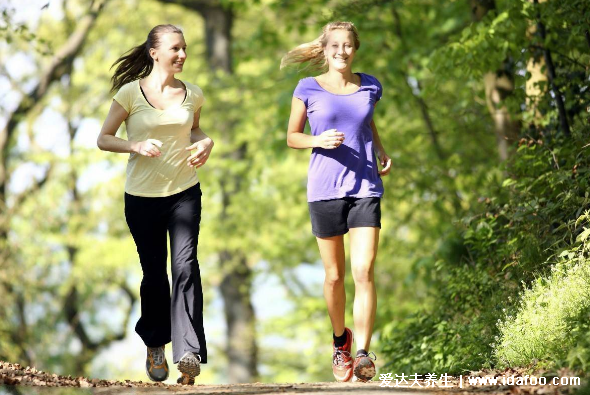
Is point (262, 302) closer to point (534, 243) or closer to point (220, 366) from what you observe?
point (220, 366)

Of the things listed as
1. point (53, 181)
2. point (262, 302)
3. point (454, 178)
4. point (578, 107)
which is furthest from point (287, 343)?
point (578, 107)

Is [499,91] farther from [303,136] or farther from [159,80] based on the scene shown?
[159,80]

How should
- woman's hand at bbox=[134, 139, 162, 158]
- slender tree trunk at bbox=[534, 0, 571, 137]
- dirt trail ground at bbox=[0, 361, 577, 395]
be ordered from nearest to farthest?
dirt trail ground at bbox=[0, 361, 577, 395], woman's hand at bbox=[134, 139, 162, 158], slender tree trunk at bbox=[534, 0, 571, 137]

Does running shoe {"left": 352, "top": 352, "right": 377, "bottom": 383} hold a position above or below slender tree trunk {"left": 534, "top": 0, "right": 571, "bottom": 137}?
below

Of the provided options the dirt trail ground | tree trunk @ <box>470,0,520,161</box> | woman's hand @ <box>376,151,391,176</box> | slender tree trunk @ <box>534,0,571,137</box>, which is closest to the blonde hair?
woman's hand @ <box>376,151,391,176</box>

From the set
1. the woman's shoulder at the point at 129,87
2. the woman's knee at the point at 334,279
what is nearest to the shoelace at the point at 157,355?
the woman's knee at the point at 334,279

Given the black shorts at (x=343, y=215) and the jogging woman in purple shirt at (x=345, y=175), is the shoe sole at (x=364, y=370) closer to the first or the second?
the jogging woman in purple shirt at (x=345, y=175)

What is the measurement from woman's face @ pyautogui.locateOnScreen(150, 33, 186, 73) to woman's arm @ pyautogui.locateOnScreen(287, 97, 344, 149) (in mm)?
833

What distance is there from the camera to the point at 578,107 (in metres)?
8.58

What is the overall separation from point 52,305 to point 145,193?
19.8 m

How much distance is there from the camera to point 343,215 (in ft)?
21.1

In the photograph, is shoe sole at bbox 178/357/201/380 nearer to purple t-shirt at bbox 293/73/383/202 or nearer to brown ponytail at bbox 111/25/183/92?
purple t-shirt at bbox 293/73/383/202

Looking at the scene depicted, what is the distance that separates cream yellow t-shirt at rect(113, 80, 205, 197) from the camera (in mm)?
6195

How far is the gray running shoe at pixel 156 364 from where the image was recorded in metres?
6.54
